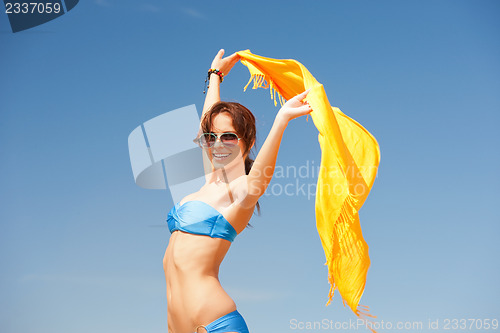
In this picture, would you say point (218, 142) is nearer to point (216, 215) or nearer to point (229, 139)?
point (229, 139)

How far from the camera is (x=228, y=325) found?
321cm

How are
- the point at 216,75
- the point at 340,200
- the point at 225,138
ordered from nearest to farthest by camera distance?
the point at 340,200, the point at 225,138, the point at 216,75

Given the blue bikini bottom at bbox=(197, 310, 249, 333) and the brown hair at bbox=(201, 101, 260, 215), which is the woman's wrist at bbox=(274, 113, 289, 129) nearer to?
the brown hair at bbox=(201, 101, 260, 215)

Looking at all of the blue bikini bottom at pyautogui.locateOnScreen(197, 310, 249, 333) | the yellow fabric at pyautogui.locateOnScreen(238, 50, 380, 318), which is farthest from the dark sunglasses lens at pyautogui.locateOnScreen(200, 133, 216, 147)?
the blue bikini bottom at pyautogui.locateOnScreen(197, 310, 249, 333)

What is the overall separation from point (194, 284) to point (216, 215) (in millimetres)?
454

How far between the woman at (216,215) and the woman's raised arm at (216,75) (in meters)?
0.43

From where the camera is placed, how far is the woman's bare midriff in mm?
3230

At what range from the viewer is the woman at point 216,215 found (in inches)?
127

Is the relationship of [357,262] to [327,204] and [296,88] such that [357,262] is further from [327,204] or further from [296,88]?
[296,88]

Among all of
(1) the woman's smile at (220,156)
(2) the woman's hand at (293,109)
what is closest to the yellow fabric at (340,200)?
(2) the woman's hand at (293,109)

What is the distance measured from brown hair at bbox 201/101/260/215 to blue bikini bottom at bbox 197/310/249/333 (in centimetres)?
80

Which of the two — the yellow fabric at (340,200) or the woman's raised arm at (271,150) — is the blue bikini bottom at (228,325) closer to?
the yellow fabric at (340,200)

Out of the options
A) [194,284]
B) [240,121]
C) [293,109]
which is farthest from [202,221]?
[293,109]

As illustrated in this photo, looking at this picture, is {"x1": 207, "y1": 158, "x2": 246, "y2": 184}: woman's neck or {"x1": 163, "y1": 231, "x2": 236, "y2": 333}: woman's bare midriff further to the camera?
{"x1": 207, "y1": 158, "x2": 246, "y2": 184}: woman's neck
